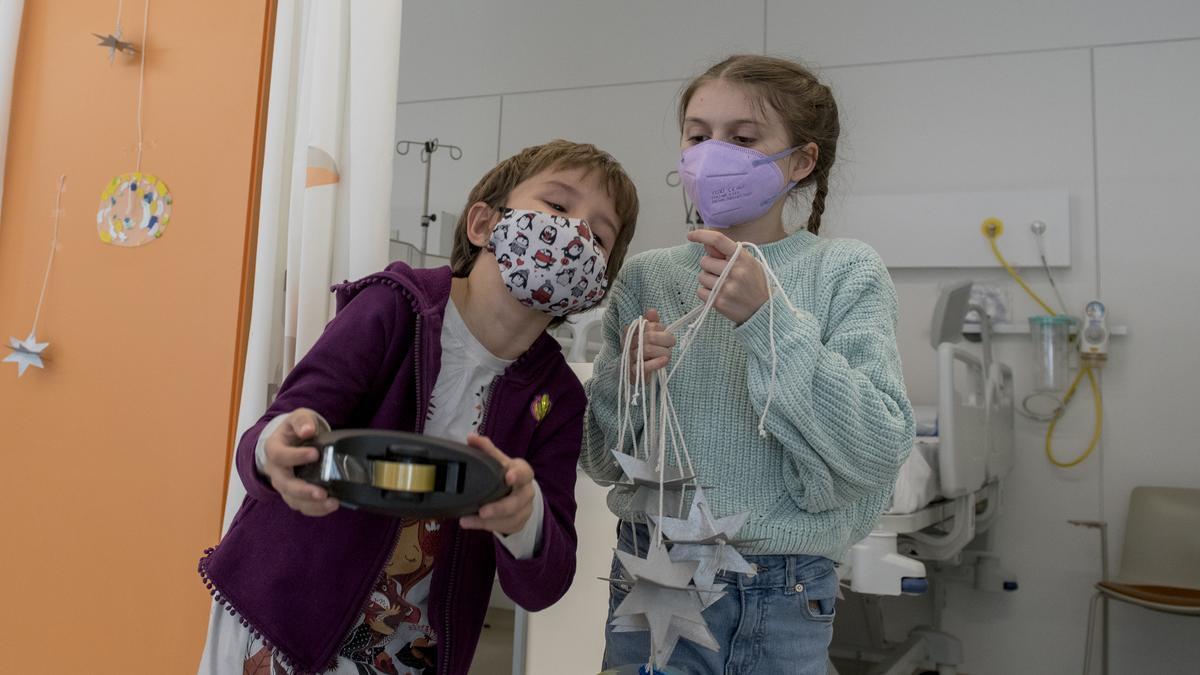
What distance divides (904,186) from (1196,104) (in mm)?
1154

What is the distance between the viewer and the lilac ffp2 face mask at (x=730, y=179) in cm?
115

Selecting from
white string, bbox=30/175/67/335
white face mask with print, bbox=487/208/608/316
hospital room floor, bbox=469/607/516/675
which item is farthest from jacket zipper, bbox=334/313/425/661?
hospital room floor, bbox=469/607/516/675

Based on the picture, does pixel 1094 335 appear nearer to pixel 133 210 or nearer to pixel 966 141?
pixel 966 141

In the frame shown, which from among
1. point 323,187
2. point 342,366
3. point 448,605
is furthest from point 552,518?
point 323,187

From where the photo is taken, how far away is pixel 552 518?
95 centimetres

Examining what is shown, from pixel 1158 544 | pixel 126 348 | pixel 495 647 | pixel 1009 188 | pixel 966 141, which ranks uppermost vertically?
pixel 966 141

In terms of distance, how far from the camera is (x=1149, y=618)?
350 cm

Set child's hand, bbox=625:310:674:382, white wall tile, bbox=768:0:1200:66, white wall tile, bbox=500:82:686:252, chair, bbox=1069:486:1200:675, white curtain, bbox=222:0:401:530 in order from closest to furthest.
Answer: child's hand, bbox=625:310:674:382 < white curtain, bbox=222:0:401:530 < chair, bbox=1069:486:1200:675 < white wall tile, bbox=768:0:1200:66 < white wall tile, bbox=500:82:686:252

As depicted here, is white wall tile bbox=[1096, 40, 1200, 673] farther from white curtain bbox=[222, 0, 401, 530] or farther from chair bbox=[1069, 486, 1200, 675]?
white curtain bbox=[222, 0, 401, 530]

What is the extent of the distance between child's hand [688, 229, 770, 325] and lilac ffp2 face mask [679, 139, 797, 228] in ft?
0.49

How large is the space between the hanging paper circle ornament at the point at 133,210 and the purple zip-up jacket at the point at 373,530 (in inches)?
30.7

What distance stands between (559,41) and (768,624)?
408 centimetres

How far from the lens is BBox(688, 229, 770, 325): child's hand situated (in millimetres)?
1002

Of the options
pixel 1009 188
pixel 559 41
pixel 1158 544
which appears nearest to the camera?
pixel 1158 544
